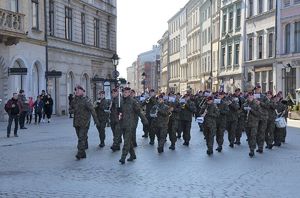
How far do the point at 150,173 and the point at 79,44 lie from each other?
101 feet

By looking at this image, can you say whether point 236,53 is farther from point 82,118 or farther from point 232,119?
point 82,118

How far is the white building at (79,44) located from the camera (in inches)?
1462

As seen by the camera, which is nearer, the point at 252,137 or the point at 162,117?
the point at 252,137

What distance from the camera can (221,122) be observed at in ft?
53.0

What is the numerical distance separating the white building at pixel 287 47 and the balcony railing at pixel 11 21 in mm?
20485

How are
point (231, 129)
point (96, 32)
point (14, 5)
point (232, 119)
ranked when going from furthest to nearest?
point (96, 32) → point (14, 5) → point (232, 119) → point (231, 129)

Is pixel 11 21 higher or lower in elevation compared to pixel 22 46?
higher

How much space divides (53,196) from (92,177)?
1.99 metres

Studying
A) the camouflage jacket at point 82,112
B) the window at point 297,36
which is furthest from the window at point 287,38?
the camouflage jacket at point 82,112

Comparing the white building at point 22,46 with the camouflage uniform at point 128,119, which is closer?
the camouflage uniform at point 128,119

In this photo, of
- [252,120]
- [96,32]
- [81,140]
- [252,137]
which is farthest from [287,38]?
[81,140]

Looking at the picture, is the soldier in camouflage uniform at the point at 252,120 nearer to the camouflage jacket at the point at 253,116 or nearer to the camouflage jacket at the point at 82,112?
the camouflage jacket at the point at 253,116

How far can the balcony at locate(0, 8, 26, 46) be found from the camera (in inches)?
1088

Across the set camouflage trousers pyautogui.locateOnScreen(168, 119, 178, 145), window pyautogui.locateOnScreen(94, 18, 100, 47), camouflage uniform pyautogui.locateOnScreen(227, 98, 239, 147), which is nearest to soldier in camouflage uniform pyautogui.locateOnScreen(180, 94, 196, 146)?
camouflage trousers pyautogui.locateOnScreen(168, 119, 178, 145)
